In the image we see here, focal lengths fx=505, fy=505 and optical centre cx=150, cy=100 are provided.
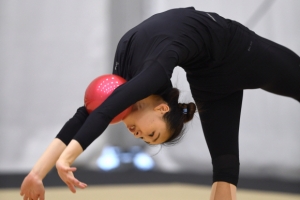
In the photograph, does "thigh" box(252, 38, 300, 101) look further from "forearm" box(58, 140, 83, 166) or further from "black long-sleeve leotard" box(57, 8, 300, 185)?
"forearm" box(58, 140, 83, 166)

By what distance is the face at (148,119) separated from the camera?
5.65 ft

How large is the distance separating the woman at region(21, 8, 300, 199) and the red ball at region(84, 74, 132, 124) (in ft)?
0.18

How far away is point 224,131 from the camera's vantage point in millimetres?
2014

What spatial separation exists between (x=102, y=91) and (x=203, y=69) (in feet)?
1.43

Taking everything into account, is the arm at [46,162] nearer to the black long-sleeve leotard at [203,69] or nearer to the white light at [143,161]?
the black long-sleeve leotard at [203,69]

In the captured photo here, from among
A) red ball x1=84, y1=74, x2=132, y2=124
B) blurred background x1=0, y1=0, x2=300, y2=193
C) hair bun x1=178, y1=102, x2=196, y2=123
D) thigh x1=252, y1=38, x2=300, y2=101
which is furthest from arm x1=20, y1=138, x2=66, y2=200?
blurred background x1=0, y1=0, x2=300, y2=193

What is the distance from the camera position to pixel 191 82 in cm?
200

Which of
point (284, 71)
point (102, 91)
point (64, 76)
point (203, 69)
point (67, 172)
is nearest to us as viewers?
point (67, 172)

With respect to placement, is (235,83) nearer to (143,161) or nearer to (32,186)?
(32,186)

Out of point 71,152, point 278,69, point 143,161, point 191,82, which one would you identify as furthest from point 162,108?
point 143,161

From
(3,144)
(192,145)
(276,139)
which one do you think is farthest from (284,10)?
(3,144)

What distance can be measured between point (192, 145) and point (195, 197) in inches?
23.2

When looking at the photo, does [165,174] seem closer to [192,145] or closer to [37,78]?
[192,145]

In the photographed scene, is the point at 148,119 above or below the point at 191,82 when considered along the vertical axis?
below
